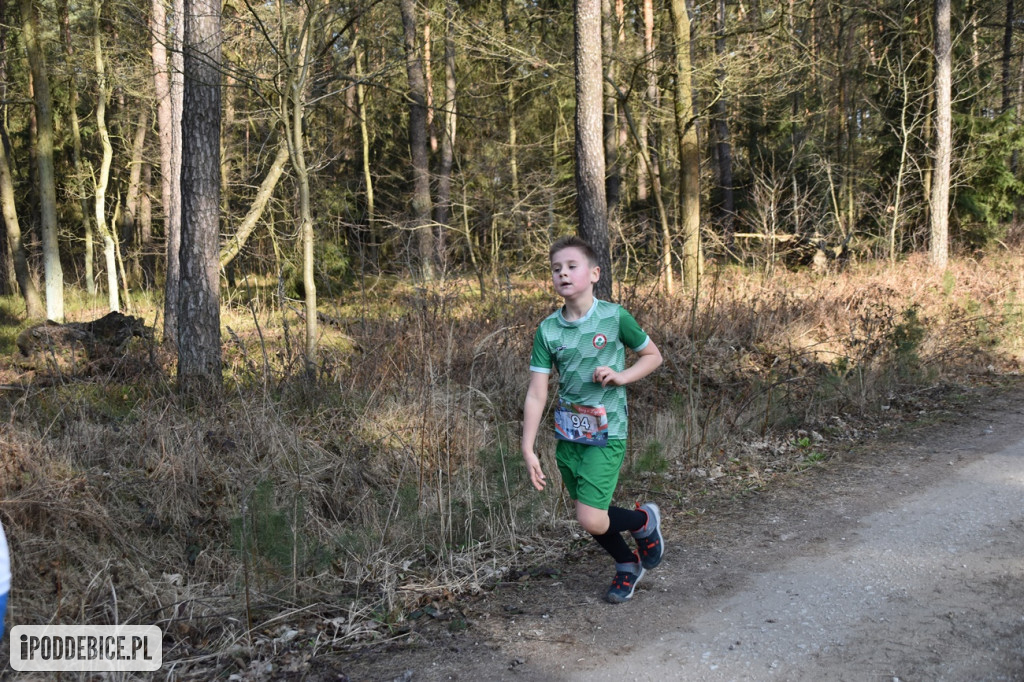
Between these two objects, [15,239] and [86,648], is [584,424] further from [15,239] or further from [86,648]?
[15,239]

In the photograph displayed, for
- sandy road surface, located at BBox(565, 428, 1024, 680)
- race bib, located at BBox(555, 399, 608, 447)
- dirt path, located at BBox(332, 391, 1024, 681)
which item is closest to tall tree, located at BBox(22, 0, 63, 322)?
dirt path, located at BBox(332, 391, 1024, 681)

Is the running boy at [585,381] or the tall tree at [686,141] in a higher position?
the tall tree at [686,141]

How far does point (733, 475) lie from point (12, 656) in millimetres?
5039

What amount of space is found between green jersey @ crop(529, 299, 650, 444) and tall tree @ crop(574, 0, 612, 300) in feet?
19.9

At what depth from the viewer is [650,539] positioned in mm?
4355

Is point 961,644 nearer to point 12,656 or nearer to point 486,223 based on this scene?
point 12,656

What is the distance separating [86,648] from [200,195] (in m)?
5.59

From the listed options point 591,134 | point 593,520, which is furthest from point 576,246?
point 591,134

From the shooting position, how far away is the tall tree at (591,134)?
399 inches

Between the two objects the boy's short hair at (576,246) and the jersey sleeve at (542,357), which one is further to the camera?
the jersey sleeve at (542,357)

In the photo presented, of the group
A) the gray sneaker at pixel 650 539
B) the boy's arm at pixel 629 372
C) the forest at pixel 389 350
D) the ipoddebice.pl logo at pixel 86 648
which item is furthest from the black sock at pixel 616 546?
the ipoddebice.pl logo at pixel 86 648

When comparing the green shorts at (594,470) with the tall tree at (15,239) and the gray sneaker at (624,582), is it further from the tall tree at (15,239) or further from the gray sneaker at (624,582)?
the tall tree at (15,239)

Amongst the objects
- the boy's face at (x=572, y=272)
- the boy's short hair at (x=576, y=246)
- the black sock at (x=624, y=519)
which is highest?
→ the boy's short hair at (x=576, y=246)

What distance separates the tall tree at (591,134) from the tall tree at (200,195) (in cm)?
448
